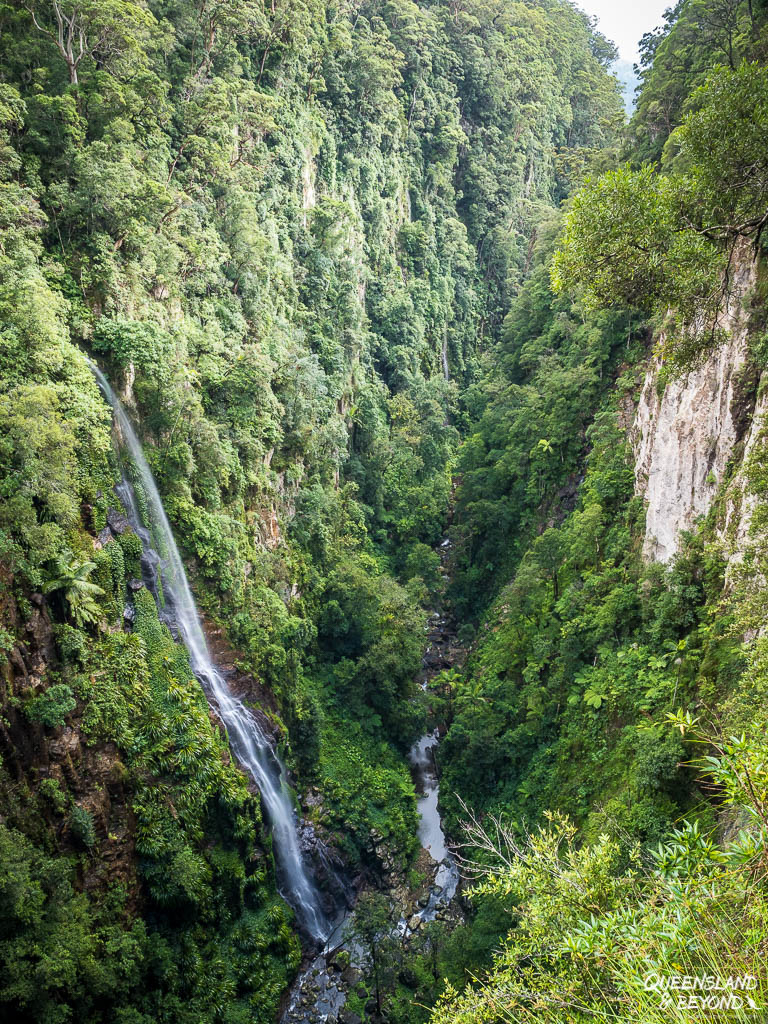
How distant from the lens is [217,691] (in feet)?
50.4

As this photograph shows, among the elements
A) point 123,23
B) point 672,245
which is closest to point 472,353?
point 123,23

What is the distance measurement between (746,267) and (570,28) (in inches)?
2236

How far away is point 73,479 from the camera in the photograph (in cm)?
1242

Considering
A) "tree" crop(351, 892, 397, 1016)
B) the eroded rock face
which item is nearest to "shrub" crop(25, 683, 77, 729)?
"tree" crop(351, 892, 397, 1016)

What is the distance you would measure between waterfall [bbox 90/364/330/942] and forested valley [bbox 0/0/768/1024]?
0.11 m

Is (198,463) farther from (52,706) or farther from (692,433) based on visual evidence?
(692,433)

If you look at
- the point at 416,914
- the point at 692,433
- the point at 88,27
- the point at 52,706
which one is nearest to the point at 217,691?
the point at 52,706

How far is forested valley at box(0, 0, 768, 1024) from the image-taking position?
6859 millimetres

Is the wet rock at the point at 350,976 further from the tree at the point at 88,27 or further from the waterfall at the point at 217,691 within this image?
the tree at the point at 88,27

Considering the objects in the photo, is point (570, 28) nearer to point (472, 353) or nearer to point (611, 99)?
point (611, 99)

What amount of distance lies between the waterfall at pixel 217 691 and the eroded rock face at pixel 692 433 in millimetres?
10975

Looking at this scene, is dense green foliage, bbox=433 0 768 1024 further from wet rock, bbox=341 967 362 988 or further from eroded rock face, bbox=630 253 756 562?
wet rock, bbox=341 967 362 988

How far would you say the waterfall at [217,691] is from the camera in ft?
48.4

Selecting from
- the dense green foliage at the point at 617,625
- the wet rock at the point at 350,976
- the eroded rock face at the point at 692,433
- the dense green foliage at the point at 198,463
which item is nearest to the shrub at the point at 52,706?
the dense green foliage at the point at 198,463
